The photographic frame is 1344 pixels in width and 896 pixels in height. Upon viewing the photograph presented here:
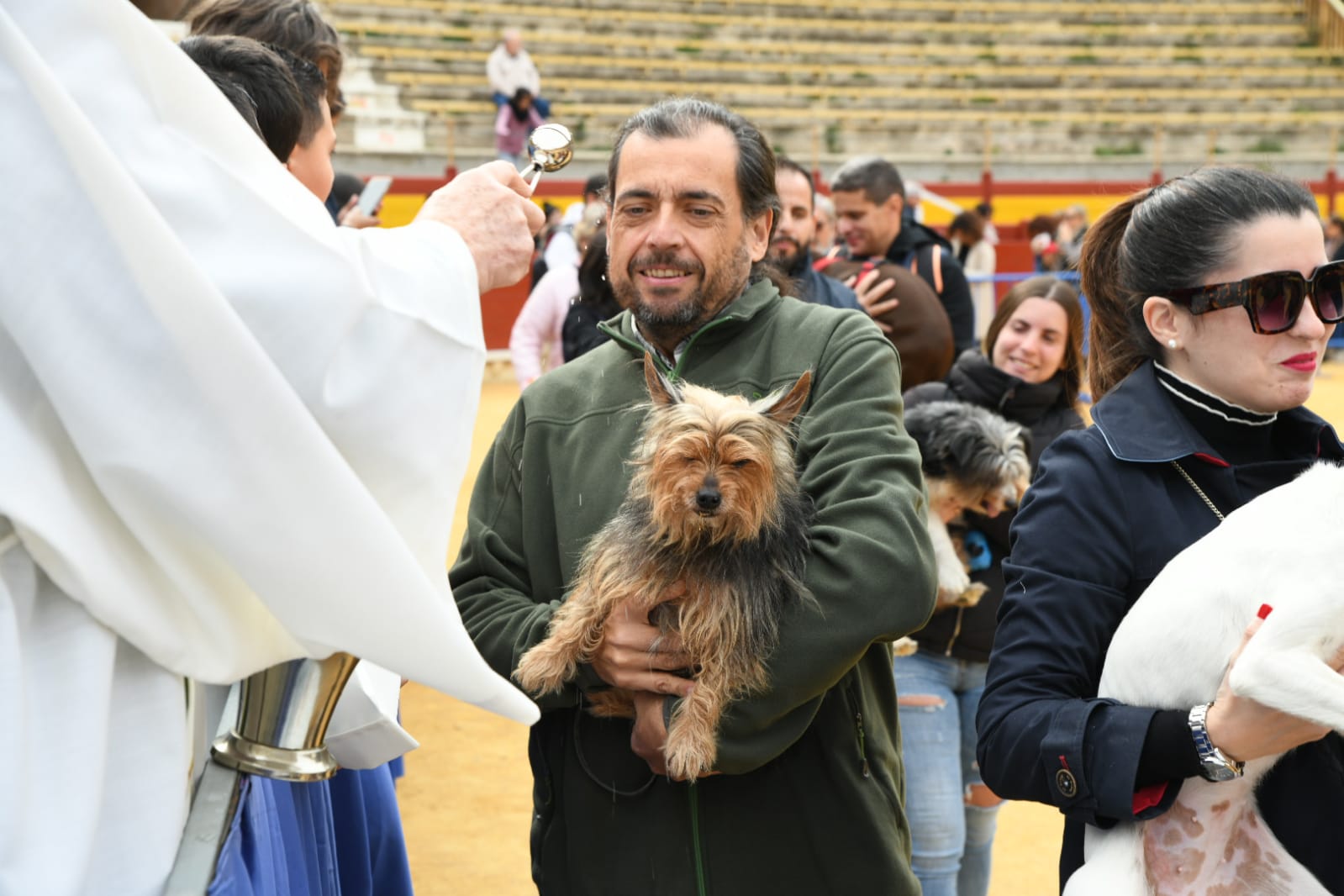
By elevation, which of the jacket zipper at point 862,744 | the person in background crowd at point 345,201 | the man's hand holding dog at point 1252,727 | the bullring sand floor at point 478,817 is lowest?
the bullring sand floor at point 478,817

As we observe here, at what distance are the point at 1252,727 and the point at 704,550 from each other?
1.09 metres

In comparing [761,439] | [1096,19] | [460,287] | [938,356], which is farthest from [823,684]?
[1096,19]

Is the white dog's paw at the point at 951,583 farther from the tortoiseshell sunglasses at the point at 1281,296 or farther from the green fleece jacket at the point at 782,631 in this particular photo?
the tortoiseshell sunglasses at the point at 1281,296

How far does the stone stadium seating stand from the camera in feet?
83.5

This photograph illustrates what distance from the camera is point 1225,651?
2.08 metres

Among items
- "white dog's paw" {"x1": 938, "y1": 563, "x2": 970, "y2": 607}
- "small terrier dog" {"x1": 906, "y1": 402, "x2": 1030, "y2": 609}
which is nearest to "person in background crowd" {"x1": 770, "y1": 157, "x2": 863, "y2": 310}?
"small terrier dog" {"x1": 906, "y1": 402, "x2": 1030, "y2": 609}

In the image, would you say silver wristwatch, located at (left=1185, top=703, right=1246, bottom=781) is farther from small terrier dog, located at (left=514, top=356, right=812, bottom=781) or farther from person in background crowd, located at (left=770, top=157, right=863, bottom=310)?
person in background crowd, located at (left=770, top=157, right=863, bottom=310)

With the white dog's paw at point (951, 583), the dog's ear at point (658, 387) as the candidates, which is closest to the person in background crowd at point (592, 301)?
the white dog's paw at point (951, 583)

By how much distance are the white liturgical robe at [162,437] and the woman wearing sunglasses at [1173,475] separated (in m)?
0.95

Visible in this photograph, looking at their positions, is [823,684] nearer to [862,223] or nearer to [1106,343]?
[1106,343]

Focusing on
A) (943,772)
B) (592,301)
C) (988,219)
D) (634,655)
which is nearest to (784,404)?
(634,655)

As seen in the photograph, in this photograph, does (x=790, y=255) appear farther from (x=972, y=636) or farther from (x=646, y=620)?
(x=646, y=620)

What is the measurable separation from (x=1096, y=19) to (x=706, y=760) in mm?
33417

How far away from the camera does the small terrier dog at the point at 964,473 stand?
391 centimetres
